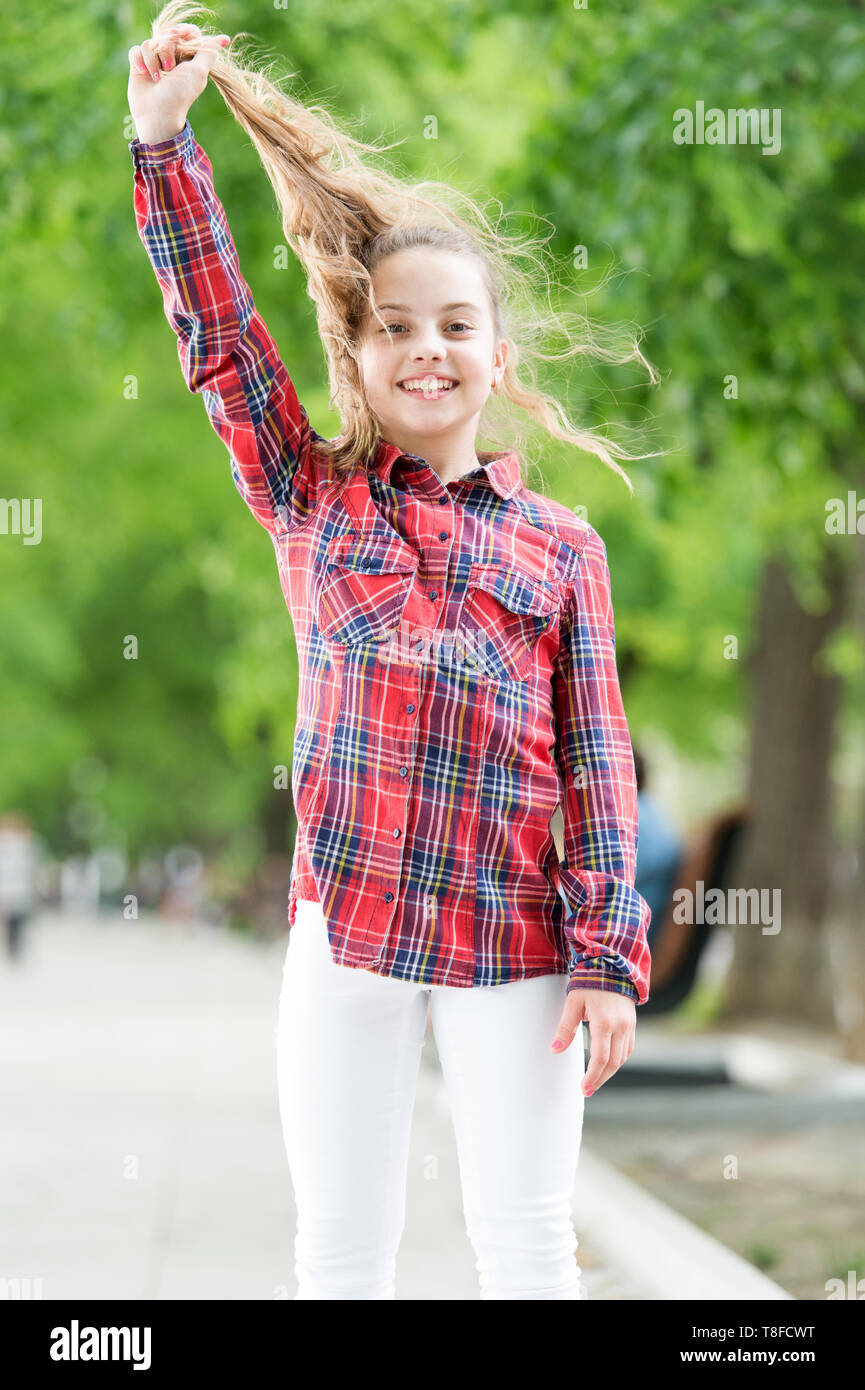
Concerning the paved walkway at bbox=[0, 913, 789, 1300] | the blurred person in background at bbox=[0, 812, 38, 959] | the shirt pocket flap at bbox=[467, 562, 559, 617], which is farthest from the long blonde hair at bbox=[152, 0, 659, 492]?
the blurred person in background at bbox=[0, 812, 38, 959]

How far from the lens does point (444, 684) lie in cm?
251

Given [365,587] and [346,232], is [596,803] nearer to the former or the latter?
[365,587]

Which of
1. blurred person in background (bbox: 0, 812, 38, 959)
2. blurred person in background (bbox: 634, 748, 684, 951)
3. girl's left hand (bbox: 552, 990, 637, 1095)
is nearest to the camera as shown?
girl's left hand (bbox: 552, 990, 637, 1095)

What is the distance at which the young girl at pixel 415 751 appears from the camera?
247 centimetres

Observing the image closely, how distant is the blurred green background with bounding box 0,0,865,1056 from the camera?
5.96 m

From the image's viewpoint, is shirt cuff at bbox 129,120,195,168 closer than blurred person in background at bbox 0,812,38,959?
Yes

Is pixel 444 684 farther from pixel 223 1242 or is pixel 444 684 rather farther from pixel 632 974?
pixel 223 1242

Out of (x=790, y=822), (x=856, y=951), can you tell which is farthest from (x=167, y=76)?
(x=790, y=822)

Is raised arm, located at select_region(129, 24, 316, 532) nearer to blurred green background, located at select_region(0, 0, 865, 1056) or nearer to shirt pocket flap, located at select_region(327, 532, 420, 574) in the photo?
shirt pocket flap, located at select_region(327, 532, 420, 574)

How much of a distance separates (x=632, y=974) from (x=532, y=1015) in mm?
156

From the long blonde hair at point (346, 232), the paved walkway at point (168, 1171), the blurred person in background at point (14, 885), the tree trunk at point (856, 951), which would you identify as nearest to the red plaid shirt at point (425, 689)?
the long blonde hair at point (346, 232)

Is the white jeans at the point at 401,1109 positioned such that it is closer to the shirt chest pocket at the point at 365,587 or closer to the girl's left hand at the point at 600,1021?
the girl's left hand at the point at 600,1021

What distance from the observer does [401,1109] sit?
8.25ft

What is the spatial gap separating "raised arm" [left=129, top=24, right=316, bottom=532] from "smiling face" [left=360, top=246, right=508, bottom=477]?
0.15 meters
